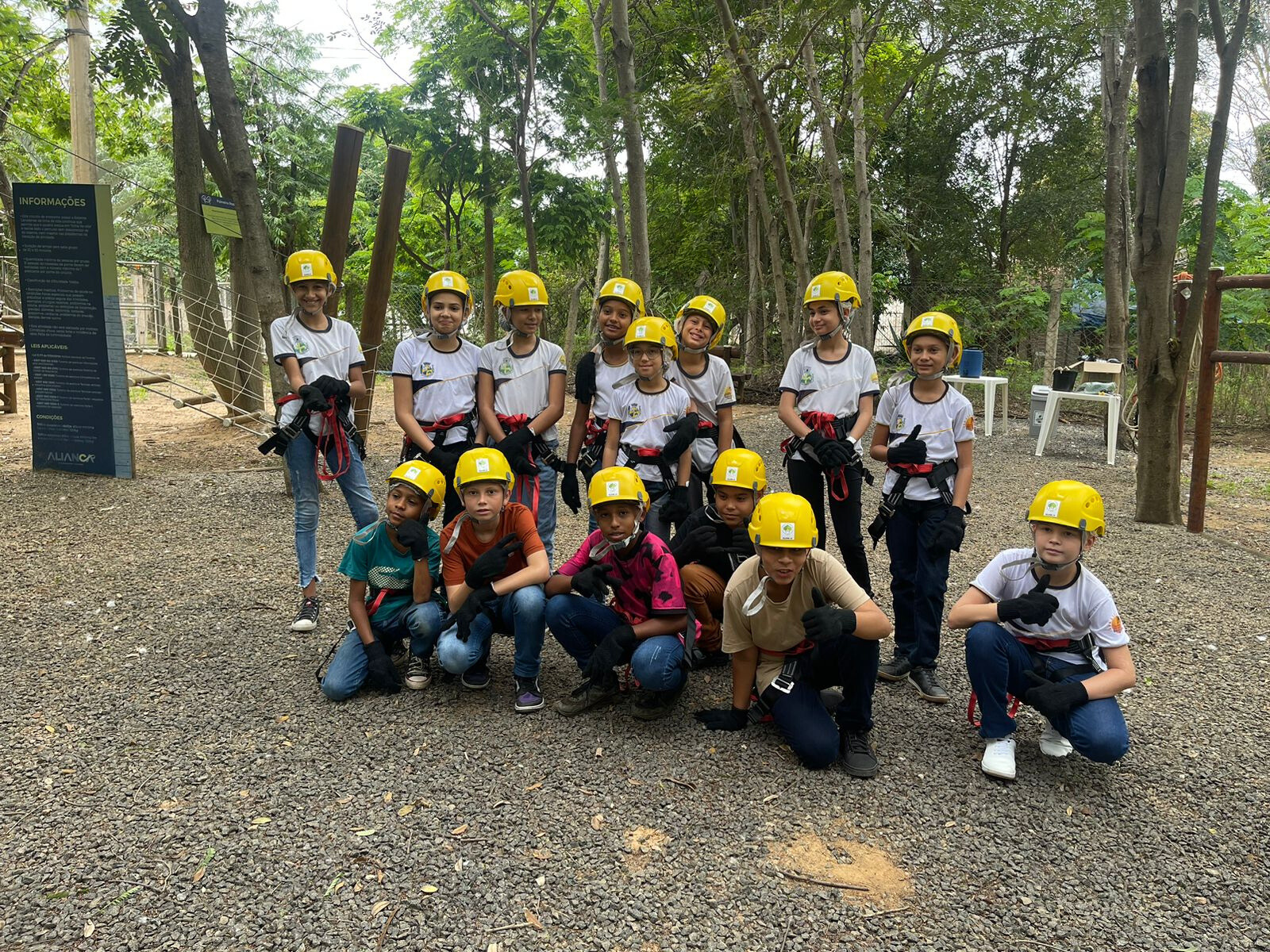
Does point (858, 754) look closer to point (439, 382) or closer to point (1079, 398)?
point (439, 382)

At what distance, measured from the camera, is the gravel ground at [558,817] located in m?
2.32

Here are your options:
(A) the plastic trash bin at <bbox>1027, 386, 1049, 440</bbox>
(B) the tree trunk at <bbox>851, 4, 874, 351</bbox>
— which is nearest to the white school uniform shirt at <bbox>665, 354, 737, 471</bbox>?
(B) the tree trunk at <bbox>851, 4, 874, 351</bbox>

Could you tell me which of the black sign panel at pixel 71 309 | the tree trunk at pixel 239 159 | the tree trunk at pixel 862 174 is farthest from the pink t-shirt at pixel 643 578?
the tree trunk at pixel 862 174

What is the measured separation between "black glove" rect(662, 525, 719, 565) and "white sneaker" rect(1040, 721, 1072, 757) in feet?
4.69

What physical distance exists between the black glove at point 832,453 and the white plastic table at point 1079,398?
271 inches

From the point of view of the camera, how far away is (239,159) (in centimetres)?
696

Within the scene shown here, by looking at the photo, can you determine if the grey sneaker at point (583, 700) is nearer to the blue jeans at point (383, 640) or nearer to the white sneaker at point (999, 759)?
the blue jeans at point (383, 640)

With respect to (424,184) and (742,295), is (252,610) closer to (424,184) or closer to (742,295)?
(424,184)

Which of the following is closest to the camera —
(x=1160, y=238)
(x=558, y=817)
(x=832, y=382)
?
(x=558, y=817)

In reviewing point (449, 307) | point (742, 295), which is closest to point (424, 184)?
point (742, 295)

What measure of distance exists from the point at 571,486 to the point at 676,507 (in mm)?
619

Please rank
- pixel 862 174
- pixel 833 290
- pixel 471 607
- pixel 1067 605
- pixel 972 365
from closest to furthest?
pixel 1067 605
pixel 471 607
pixel 833 290
pixel 862 174
pixel 972 365

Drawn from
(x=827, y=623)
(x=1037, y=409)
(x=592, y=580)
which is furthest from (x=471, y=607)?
(x=1037, y=409)

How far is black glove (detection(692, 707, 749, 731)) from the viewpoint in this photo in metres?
3.39
